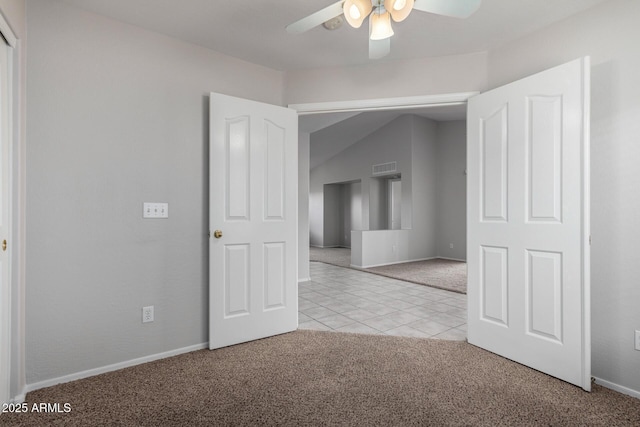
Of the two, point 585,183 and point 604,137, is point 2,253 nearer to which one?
point 585,183

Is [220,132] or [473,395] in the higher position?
[220,132]

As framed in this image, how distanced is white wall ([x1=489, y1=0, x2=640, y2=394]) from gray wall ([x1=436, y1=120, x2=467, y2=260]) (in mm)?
5465

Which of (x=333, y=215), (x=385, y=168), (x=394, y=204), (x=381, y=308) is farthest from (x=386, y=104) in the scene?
(x=333, y=215)

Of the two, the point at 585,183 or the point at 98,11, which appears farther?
the point at 98,11

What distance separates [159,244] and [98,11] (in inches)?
62.1

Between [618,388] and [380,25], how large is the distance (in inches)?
98.3

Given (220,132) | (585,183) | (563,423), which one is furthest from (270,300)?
(585,183)

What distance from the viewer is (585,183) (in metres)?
1.88

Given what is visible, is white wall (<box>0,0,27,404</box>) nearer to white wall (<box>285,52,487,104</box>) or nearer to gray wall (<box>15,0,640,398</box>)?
gray wall (<box>15,0,640,398</box>)

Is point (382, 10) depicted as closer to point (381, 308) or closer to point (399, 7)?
point (399, 7)

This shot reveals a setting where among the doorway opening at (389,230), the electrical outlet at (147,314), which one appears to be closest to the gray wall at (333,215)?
the doorway opening at (389,230)

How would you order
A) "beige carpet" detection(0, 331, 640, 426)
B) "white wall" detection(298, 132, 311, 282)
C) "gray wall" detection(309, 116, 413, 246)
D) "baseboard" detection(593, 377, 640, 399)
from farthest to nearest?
"gray wall" detection(309, 116, 413, 246) → "white wall" detection(298, 132, 311, 282) → "baseboard" detection(593, 377, 640, 399) → "beige carpet" detection(0, 331, 640, 426)

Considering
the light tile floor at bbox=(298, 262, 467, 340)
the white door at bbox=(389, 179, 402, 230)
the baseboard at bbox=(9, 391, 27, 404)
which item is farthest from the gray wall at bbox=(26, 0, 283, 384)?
the white door at bbox=(389, 179, 402, 230)

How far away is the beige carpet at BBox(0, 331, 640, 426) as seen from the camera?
1615mm
